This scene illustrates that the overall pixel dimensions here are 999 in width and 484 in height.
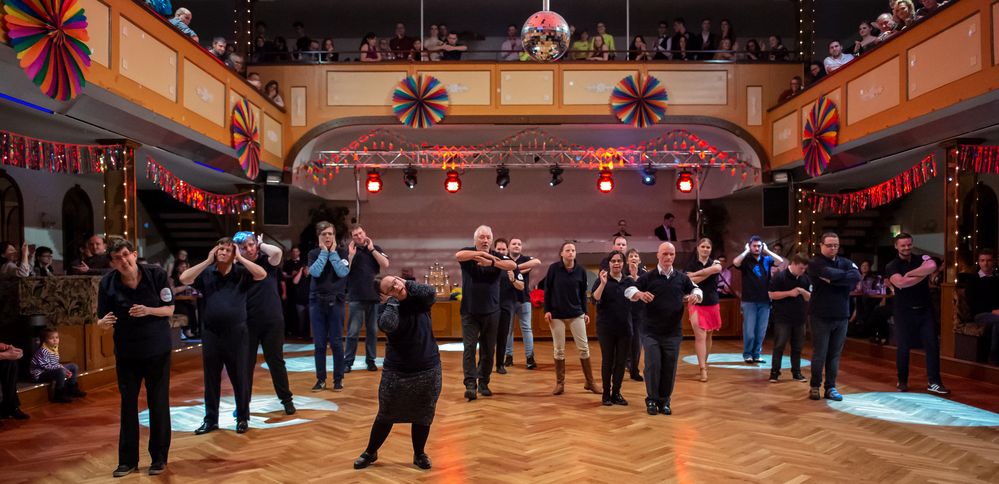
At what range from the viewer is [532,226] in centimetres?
1324

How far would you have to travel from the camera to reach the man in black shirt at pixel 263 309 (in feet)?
15.5

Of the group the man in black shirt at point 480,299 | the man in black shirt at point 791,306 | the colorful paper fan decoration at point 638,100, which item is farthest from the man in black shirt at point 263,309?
the colorful paper fan decoration at point 638,100

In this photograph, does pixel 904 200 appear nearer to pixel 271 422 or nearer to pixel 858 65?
pixel 858 65

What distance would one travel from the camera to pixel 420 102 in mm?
9945

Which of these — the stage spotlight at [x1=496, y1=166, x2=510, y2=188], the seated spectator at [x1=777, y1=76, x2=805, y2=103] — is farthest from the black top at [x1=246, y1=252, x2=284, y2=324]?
the seated spectator at [x1=777, y1=76, x2=805, y2=103]

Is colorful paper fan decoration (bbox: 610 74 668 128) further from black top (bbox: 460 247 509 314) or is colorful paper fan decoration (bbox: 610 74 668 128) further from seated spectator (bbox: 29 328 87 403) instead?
seated spectator (bbox: 29 328 87 403)

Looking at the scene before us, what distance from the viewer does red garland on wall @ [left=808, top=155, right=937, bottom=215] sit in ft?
24.9

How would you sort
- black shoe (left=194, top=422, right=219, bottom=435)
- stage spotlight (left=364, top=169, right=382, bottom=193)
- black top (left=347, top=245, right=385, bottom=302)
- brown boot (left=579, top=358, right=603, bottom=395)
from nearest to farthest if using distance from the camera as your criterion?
black shoe (left=194, top=422, right=219, bottom=435) → brown boot (left=579, top=358, right=603, bottom=395) → black top (left=347, top=245, right=385, bottom=302) → stage spotlight (left=364, top=169, right=382, bottom=193)

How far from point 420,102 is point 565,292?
517 centimetres

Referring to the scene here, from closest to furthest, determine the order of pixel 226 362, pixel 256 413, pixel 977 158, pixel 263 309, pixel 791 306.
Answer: pixel 226 362, pixel 263 309, pixel 256 413, pixel 791 306, pixel 977 158

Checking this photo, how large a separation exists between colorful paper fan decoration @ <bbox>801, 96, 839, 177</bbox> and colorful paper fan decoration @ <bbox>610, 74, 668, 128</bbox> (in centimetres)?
207

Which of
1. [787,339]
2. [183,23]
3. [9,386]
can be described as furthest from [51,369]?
[787,339]

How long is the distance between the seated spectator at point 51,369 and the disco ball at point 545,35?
191 inches

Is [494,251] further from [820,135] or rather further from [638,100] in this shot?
[820,135]
